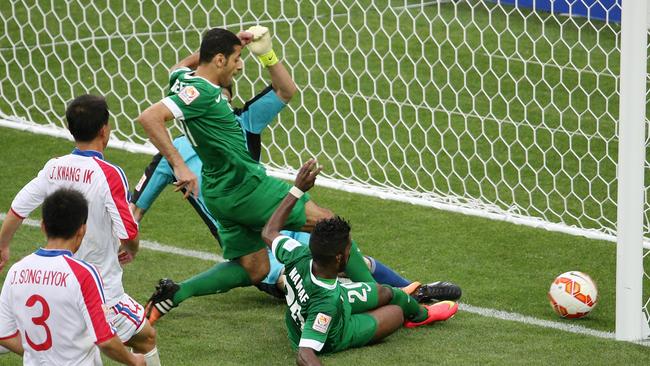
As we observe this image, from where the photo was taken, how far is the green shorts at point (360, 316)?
589 cm

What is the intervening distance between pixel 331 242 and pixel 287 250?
33 centimetres

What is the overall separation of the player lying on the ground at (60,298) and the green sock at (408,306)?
7.12ft

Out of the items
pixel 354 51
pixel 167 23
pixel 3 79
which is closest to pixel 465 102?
pixel 354 51

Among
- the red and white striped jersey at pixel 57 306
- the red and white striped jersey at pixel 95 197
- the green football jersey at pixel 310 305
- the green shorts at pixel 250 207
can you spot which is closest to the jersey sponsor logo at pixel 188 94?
the green shorts at pixel 250 207

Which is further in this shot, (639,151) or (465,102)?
(465,102)

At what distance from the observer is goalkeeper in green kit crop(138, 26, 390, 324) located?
5980mm

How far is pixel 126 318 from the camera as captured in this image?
5.17 metres

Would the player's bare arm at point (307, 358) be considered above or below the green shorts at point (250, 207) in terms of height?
below

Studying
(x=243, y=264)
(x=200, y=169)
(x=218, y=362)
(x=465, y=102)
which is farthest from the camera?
(x=465, y=102)

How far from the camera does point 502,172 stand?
9.23m

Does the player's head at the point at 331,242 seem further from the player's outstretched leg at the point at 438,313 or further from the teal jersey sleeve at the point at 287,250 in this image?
the player's outstretched leg at the point at 438,313

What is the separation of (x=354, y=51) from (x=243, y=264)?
5.51m

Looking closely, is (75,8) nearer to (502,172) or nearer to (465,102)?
(465,102)

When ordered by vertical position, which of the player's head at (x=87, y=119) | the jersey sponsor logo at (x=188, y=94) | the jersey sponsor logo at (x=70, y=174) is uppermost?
the player's head at (x=87, y=119)
